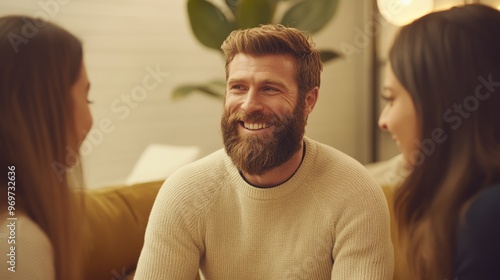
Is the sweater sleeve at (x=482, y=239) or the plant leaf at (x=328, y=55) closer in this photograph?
the sweater sleeve at (x=482, y=239)

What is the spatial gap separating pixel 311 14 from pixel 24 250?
146 cm

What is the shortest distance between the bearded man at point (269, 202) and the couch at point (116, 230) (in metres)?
0.27

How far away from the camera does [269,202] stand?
49.4 inches

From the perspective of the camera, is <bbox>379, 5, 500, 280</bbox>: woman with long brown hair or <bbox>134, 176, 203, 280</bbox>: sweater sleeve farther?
<bbox>134, 176, 203, 280</bbox>: sweater sleeve

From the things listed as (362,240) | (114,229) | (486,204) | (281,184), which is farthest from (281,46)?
(114,229)

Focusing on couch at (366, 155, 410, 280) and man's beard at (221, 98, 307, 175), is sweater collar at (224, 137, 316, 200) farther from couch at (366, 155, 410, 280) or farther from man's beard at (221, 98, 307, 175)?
couch at (366, 155, 410, 280)

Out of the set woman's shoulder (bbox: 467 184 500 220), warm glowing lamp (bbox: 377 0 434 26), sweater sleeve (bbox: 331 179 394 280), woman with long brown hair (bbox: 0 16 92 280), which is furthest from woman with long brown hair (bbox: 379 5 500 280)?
warm glowing lamp (bbox: 377 0 434 26)

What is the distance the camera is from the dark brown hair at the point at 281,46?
47.7 inches

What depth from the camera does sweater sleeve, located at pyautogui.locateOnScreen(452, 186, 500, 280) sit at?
82 cm

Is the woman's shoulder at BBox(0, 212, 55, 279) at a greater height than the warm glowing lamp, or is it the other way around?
the woman's shoulder at BBox(0, 212, 55, 279)

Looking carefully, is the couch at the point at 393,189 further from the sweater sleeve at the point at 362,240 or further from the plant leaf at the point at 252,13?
the plant leaf at the point at 252,13

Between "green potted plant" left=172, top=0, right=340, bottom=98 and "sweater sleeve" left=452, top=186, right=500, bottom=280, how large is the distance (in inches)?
47.6

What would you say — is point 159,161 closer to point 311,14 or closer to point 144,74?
point 144,74

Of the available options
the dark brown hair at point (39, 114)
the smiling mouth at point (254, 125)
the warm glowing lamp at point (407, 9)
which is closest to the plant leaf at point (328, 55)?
the warm glowing lamp at point (407, 9)
